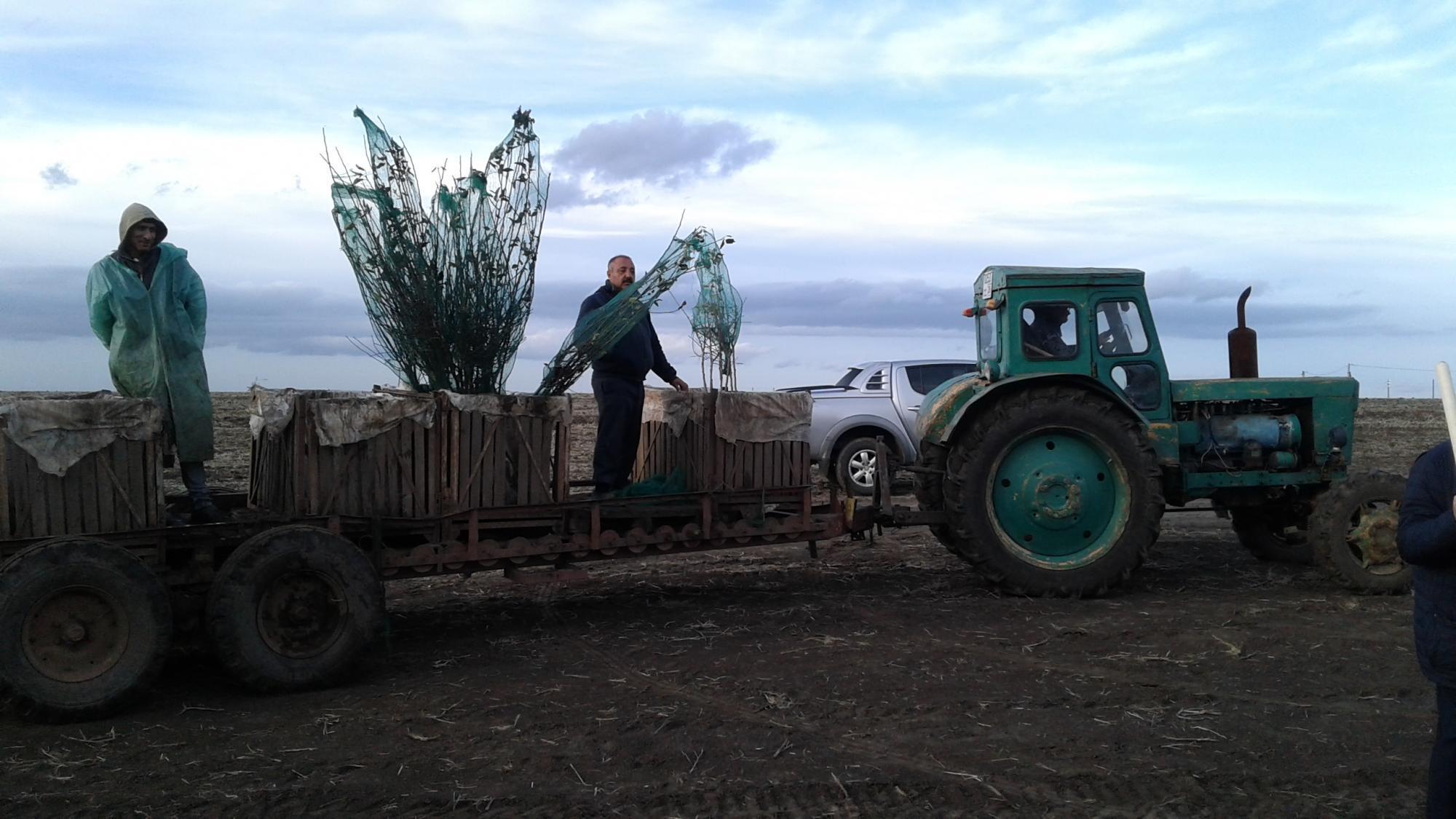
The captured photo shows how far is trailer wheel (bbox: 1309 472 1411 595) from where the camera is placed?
24.2 feet

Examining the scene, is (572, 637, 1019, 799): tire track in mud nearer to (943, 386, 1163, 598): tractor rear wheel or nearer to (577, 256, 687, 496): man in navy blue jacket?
(577, 256, 687, 496): man in navy blue jacket

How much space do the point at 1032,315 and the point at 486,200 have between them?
3.88 m

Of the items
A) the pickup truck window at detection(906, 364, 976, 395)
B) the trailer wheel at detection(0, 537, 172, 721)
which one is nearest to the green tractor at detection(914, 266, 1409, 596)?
the trailer wheel at detection(0, 537, 172, 721)

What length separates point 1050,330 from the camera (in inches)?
309

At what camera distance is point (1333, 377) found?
831 cm

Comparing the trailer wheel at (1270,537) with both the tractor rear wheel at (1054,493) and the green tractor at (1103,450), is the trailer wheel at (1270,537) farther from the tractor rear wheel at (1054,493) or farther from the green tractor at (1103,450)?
the tractor rear wheel at (1054,493)

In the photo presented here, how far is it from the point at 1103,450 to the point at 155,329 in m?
5.92

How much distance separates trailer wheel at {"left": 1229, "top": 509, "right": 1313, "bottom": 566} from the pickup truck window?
194 inches

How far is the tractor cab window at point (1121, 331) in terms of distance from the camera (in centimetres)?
788

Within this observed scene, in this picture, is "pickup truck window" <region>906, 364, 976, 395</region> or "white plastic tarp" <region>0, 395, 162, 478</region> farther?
"pickup truck window" <region>906, 364, 976, 395</region>

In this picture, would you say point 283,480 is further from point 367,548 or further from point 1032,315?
point 1032,315

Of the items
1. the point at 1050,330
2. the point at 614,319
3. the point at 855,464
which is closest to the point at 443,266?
the point at 614,319

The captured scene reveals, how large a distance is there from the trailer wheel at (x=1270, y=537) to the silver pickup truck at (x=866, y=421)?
461cm

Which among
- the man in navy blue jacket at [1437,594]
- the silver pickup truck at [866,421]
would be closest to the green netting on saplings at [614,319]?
the man in navy blue jacket at [1437,594]
